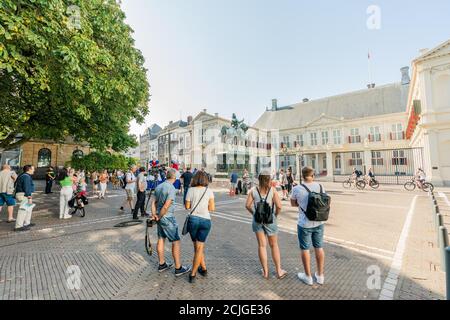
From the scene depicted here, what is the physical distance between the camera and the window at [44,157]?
2911cm

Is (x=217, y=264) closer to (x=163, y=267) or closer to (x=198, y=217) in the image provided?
(x=163, y=267)

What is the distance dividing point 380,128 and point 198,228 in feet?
129

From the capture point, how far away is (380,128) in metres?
33.3

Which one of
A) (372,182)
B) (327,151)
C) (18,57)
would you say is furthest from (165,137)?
(18,57)

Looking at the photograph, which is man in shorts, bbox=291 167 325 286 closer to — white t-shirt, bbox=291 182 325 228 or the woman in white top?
white t-shirt, bbox=291 182 325 228

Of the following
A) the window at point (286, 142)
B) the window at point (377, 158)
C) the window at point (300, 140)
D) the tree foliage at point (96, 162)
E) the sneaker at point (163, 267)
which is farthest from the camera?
the window at point (286, 142)

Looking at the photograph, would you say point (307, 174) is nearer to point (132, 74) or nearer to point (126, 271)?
point (126, 271)

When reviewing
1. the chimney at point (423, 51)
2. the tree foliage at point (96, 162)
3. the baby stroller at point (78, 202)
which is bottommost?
the baby stroller at point (78, 202)

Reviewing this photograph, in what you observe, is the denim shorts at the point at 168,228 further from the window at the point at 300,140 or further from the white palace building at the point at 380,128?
the window at the point at 300,140

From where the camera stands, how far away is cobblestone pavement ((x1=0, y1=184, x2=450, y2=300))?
3250mm

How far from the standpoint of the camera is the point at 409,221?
7340 millimetres

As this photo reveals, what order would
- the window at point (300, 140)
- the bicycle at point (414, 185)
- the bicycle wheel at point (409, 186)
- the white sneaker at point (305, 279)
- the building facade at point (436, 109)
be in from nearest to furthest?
the white sneaker at point (305, 279) < the bicycle at point (414, 185) < the bicycle wheel at point (409, 186) < the building facade at point (436, 109) < the window at point (300, 140)

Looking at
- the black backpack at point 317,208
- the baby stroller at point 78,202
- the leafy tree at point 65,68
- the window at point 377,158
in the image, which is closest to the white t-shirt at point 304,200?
the black backpack at point 317,208
